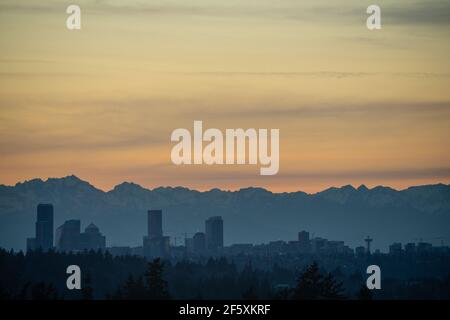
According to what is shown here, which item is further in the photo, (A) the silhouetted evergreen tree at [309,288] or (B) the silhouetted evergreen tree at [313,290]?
(A) the silhouetted evergreen tree at [309,288]

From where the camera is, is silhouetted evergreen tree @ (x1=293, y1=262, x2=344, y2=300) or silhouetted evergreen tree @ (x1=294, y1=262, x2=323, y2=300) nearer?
silhouetted evergreen tree @ (x1=293, y1=262, x2=344, y2=300)

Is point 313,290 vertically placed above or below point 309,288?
below
